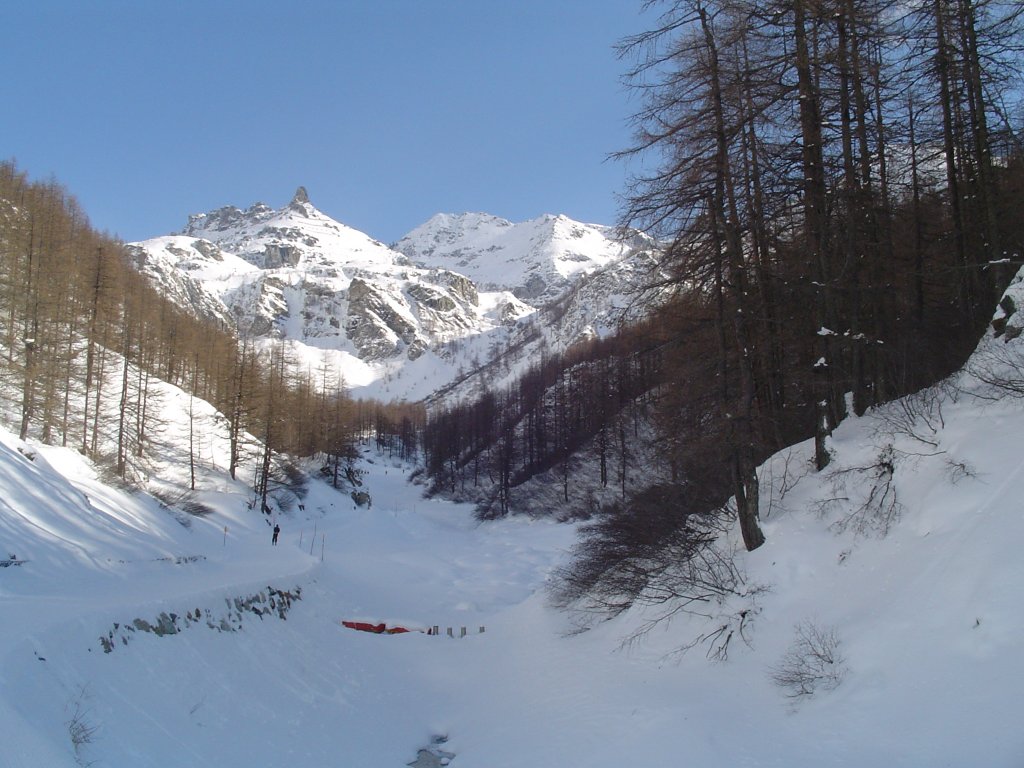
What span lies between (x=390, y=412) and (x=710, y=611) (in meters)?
147

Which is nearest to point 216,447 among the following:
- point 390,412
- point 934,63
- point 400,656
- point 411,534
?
point 411,534

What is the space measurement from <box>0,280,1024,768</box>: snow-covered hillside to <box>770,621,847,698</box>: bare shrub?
0.05 meters

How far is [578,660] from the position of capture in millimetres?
12523

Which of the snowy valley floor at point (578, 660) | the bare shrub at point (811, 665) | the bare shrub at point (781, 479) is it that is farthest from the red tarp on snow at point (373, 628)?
the bare shrub at point (811, 665)

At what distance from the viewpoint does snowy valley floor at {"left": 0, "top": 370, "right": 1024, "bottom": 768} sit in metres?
6.03

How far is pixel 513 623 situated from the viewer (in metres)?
18.1

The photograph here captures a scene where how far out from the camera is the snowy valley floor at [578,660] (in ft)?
19.8

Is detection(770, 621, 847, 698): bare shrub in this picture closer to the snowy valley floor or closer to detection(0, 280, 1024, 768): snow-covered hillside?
detection(0, 280, 1024, 768): snow-covered hillside

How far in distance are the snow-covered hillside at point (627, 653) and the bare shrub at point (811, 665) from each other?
0.15 feet

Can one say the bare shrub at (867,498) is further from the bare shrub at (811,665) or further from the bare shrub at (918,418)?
the bare shrub at (811,665)

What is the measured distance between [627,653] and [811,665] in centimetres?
448

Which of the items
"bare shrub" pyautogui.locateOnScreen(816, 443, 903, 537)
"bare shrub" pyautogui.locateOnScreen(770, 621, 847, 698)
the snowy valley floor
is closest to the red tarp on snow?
the snowy valley floor

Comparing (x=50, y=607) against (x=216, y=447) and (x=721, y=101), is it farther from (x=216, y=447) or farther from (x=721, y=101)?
(x=216, y=447)

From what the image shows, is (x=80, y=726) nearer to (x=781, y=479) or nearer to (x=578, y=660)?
(x=578, y=660)
